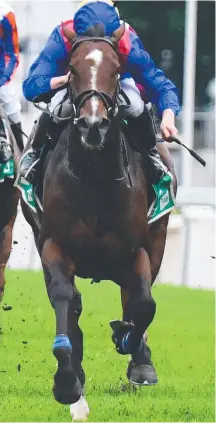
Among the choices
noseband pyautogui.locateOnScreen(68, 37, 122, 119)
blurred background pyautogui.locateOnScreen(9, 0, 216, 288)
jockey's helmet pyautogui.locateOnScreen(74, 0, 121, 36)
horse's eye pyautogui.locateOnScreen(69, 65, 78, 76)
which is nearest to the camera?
noseband pyautogui.locateOnScreen(68, 37, 122, 119)

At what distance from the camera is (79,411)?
703cm

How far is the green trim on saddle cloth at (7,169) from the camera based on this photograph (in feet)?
27.7

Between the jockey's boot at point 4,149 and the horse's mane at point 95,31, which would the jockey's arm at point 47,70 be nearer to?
the horse's mane at point 95,31

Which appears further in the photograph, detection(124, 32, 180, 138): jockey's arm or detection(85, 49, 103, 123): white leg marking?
detection(124, 32, 180, 138): jockey's arm

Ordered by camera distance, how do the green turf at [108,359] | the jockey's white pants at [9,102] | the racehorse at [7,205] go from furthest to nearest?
→ the jockey's white pants at [9,102], the racehorse at [7,205], the green turf at [108,359]

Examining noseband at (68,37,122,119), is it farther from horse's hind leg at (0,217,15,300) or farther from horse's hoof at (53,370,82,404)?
horse's hind leg at (0,217,15,300)

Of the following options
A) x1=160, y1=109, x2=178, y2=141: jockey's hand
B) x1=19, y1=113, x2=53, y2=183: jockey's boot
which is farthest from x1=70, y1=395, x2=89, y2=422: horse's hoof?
x1=160, y1=109, x2=178, y2=141: jockey's hand

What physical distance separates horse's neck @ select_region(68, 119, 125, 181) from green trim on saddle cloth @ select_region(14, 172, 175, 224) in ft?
2.19

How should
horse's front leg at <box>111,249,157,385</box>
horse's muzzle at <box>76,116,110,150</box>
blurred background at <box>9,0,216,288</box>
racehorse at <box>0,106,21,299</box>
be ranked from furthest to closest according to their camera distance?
blurred background at <box>9,0,216,288</box> → racehorse at <box>0,106,21,299</box> → horse's front leg at <box>111,249,157,385</box> → horse's muzzle at <box>76,116,110,150</box>

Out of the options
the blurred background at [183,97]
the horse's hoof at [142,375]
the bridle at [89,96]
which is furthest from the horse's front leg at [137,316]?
the blurred background at [183,97]

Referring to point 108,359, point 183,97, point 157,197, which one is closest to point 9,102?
point 108,359

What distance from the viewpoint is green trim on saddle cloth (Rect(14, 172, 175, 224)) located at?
7.19m

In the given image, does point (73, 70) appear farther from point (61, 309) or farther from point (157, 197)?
point (157, 197)

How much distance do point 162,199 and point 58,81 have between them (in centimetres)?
102
